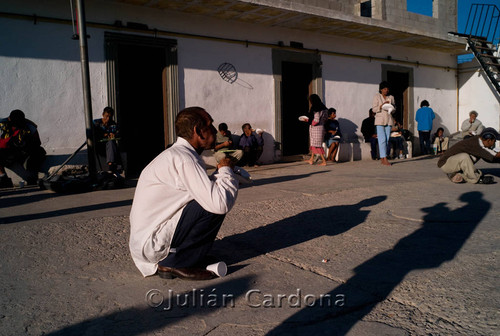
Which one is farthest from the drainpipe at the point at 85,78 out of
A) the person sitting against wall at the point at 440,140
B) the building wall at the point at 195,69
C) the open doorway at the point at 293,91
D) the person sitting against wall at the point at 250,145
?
the person sitting against wall at the point at 440,140

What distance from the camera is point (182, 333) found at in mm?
1863

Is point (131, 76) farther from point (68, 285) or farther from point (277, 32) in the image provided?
point (68, 285)

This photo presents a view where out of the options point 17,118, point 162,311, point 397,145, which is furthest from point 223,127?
point 162,311

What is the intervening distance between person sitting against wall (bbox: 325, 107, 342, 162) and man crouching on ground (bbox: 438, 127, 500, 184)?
394 centimetres

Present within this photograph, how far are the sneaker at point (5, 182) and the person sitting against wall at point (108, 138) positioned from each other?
4.51ft

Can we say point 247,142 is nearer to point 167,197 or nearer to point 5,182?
point 5,182

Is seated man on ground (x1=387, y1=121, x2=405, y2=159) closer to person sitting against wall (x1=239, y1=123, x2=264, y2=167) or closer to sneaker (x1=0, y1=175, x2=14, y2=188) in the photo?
person sitting against wall (x1=239, y1=123, x2=264, y2=167)

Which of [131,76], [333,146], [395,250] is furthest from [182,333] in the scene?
[333,146]

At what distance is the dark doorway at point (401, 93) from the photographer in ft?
42.8

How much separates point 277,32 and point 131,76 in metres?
3.69

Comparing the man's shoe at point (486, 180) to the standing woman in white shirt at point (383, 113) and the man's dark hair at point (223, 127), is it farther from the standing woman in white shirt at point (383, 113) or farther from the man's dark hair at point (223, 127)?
the man's dark hair at point (223, 127)

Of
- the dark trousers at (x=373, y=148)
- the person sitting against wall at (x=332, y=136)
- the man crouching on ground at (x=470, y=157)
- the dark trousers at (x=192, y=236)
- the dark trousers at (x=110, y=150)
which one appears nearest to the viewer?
the dark trousers at (x=192, y=236)

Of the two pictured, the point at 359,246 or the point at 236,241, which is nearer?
the point at 359,246

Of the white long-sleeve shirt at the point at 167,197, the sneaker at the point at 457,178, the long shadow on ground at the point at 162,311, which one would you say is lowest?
the long shadow on ground at the point at 162,311
